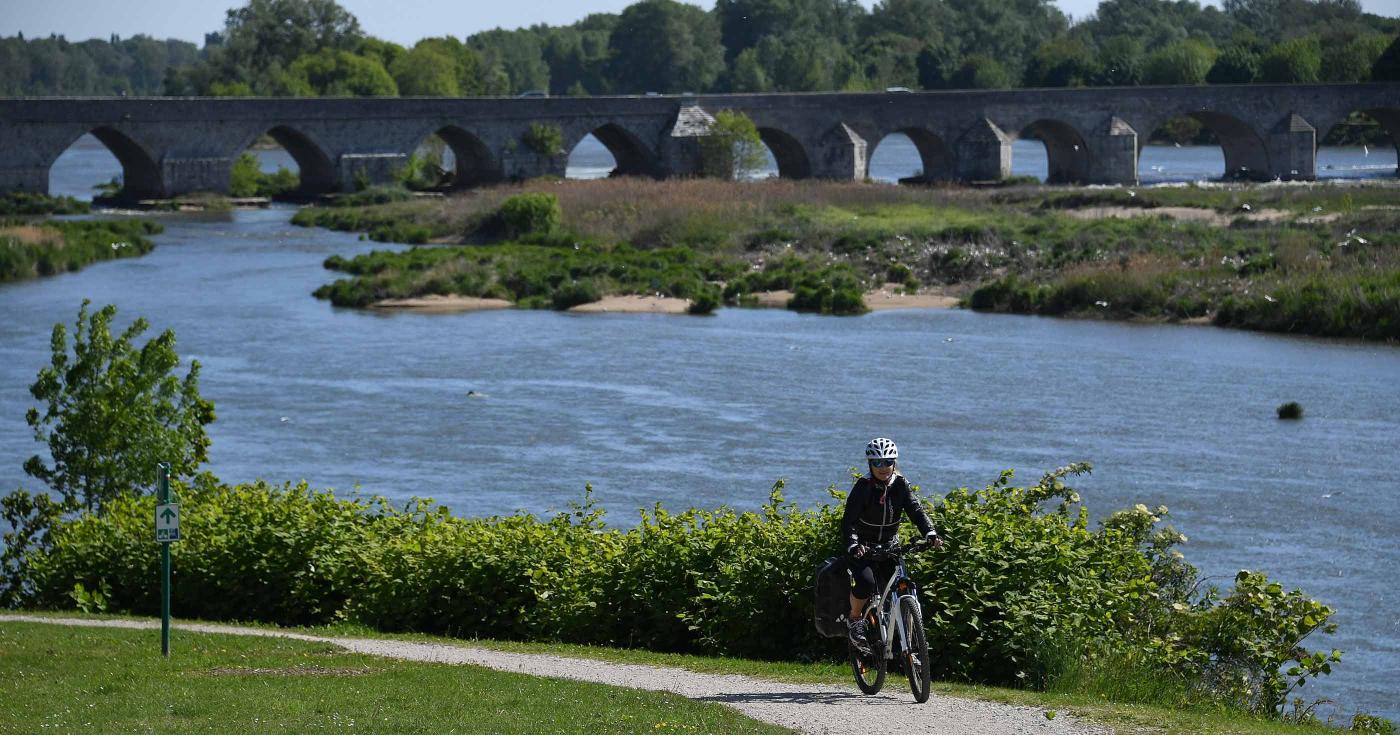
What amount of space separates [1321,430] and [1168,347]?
33.0 feet

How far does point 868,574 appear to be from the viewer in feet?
36.7

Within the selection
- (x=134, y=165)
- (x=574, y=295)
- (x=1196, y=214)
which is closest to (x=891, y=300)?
(x=574, y=295)

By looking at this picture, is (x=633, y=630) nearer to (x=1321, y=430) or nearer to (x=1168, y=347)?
(x=1321, y=430)

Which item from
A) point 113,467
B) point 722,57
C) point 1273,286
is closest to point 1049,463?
point 113,467

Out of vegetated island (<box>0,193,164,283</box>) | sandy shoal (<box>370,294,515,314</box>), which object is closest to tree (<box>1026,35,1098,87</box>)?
vegetated island (<box>0,193,164,283</box>)

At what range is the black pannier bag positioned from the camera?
11.4 m

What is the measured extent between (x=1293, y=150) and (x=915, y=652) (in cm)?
7375

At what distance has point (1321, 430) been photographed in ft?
98.5

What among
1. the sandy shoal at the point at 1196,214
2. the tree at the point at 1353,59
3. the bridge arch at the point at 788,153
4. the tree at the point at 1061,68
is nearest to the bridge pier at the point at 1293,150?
the tree at the point at 1353,59

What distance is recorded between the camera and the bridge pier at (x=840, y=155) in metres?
77.1

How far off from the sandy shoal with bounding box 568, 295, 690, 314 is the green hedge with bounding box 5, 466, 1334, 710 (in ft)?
95.4

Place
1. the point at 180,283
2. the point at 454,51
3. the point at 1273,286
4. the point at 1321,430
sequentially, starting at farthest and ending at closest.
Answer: the point at 454,51
the point at 180,283
the point at 1273,286
the point at 1321,430

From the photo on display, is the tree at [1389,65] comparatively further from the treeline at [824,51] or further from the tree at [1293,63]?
the tree at [1293,63]

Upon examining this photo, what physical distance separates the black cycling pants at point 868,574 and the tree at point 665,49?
12755 centimetres
